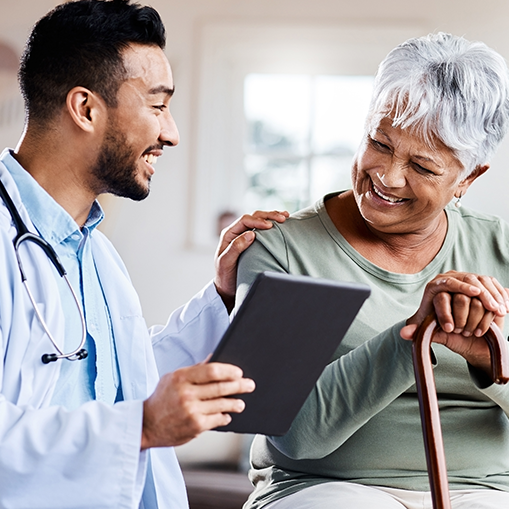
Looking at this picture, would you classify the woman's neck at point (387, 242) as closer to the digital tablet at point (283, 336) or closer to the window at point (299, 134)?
the digital tablet at point (283, 336)

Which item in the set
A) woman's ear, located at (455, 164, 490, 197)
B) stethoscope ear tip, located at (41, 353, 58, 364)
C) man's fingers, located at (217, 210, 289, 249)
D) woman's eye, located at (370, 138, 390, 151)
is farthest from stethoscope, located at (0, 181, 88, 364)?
woman's ear, located at (455, 164, 490, 197)

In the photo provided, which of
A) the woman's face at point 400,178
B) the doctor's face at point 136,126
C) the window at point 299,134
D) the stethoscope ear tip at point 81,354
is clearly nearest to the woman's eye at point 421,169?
the woman's face at point 400,178

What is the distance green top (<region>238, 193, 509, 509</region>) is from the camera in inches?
46.0

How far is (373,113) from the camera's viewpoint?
1.42 metres

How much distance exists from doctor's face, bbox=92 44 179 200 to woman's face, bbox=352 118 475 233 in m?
0.40

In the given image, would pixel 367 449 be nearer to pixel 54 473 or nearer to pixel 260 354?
pixel 260 354

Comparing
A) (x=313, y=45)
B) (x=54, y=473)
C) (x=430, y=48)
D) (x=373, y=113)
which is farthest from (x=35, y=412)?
(x=313, y=45)

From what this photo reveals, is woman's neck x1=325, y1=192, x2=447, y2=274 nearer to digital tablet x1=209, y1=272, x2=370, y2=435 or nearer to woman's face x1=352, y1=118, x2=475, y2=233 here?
woman's face x1=352, y1=118, x2=475, y2=233

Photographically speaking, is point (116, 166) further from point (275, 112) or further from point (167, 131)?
point (275, 112)

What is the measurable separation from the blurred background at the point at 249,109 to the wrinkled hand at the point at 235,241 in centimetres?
192

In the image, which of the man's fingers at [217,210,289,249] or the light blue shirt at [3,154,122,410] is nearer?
the light blue shirt at [3,154,122,410]

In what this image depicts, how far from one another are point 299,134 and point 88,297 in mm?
2377

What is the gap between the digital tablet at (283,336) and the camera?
0.89m

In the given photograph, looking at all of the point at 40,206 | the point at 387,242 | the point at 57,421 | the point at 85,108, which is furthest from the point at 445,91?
the point at 57,421
